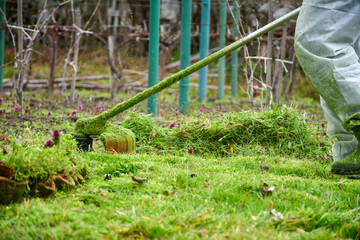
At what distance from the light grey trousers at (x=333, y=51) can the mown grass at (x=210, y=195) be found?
547 mm

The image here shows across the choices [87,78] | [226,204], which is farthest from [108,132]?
[87,78]

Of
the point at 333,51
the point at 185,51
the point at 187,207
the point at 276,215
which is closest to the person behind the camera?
the point at 276,215

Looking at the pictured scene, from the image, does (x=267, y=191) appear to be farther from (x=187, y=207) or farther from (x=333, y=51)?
(x=333, y=51)

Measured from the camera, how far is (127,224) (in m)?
1.85

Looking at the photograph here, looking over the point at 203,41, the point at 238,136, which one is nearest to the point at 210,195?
Result: the point at 238,136

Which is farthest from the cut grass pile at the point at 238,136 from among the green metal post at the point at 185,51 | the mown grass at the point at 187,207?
the green metal post at the point at 185,51

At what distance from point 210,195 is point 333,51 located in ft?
4.18

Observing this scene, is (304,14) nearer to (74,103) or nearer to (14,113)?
(14,113)

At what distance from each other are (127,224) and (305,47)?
5.61 feet

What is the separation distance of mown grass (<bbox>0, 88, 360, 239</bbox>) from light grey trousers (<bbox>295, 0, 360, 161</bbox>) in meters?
0.55

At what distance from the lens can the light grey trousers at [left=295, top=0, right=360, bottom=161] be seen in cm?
258

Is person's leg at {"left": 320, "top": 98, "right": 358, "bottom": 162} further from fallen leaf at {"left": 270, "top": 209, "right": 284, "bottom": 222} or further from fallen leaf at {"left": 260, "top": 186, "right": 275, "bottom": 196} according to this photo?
fallen leaf at {"left": 270, "top": 209, "right": 284, "bottom": 222}

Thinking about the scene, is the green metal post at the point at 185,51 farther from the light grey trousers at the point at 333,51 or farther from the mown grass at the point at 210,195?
the light grey trousers at the point at 333,51

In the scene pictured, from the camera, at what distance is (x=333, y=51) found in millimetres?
2637
